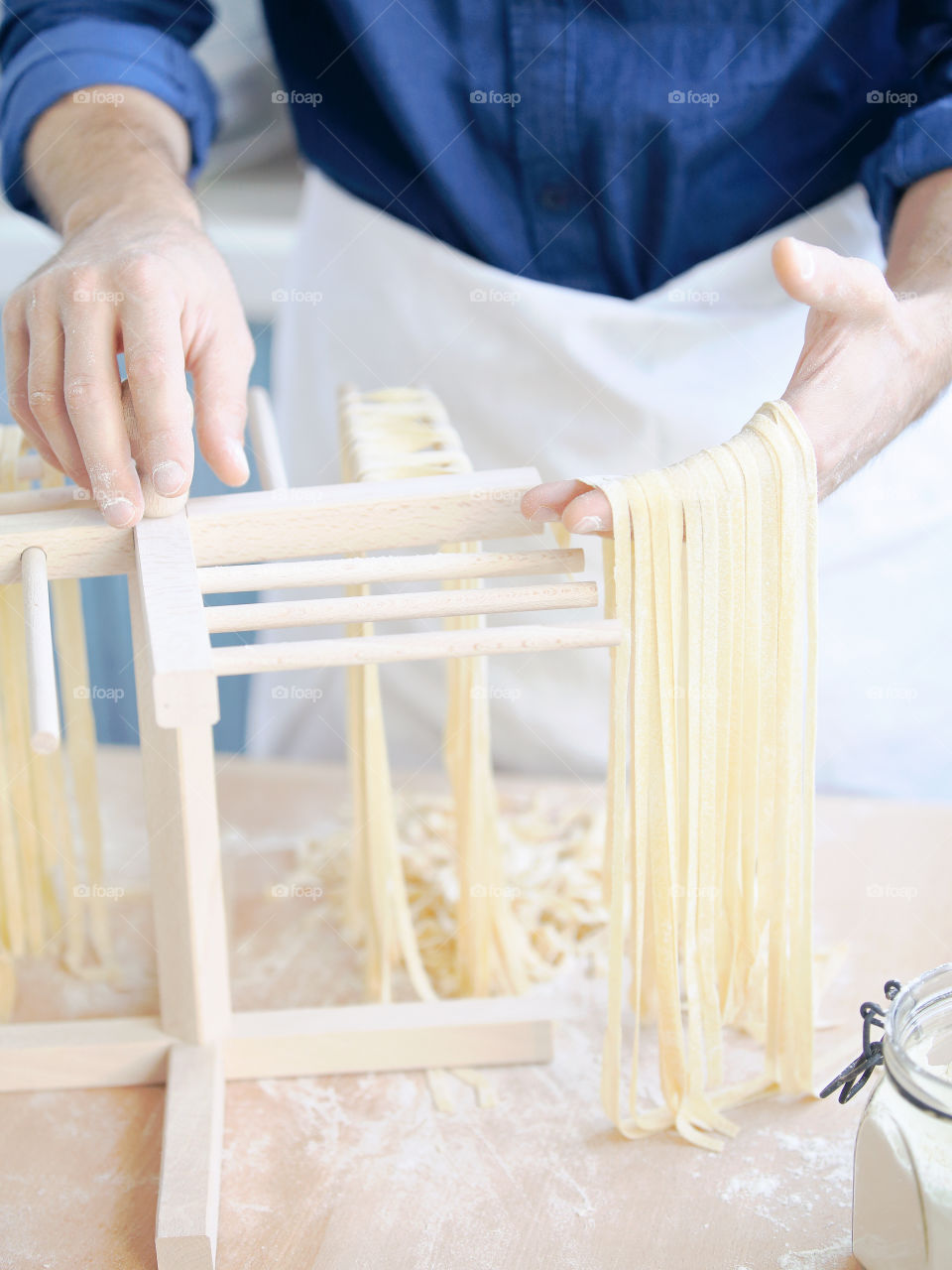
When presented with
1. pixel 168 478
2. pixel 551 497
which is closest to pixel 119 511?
pixel 168 478

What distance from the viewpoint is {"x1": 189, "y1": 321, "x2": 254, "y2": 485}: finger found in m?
0.84

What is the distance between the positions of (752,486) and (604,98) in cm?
54

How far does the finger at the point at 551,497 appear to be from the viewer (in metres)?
0.75

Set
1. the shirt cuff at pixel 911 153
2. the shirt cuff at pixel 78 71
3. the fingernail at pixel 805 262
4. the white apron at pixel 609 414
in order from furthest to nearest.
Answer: the white apron at pixel 609 414
the shirt cuff at pixel 78 71
the shirt cuff at pixel 911 153
the fingernail at pixel 805 262

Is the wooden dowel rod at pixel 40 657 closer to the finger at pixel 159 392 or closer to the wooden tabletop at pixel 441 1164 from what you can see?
the finger at pixel 159 392

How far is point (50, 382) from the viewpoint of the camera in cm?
83

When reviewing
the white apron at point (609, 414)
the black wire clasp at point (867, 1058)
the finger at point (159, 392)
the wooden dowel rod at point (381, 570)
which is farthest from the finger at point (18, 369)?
the black wire clasp at point (867, 1058)

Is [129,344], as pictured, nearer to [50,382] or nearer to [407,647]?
[50,382]

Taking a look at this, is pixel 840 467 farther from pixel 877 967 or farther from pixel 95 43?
pixel 95 43

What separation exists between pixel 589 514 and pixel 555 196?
0.55m

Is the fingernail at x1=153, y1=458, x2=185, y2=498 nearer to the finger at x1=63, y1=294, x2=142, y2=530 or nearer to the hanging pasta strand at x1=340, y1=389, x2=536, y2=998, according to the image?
the finger at x1=63, y1=294, x2=142, y2=530

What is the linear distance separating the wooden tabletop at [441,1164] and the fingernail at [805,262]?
514mm

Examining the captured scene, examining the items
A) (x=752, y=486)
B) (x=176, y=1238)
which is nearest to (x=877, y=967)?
(x=752, y=486)

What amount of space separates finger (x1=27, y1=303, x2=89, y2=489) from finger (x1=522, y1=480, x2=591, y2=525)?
31 centimetres
